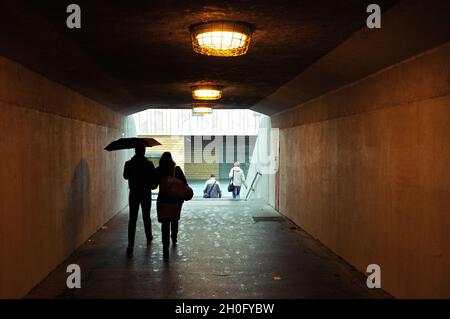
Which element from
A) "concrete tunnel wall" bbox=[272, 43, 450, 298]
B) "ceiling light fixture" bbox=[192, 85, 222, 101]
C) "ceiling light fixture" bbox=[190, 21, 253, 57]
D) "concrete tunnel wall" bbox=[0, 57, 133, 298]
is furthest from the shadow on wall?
"concrete tunnel wall" bbox=[272, 43, 450, 298]

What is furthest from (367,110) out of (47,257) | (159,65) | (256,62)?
(47,257)

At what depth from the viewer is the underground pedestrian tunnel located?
4391 mm

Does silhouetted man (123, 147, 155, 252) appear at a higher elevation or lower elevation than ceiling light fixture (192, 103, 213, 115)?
lower

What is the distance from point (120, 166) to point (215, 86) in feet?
17.7

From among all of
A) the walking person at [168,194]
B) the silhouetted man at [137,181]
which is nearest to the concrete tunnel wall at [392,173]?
the walking person at [168,194]

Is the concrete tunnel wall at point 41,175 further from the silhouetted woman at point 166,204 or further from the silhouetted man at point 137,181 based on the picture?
the silhouetted woman at point 166,204

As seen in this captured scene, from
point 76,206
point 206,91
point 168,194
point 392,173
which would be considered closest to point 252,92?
point 206,91

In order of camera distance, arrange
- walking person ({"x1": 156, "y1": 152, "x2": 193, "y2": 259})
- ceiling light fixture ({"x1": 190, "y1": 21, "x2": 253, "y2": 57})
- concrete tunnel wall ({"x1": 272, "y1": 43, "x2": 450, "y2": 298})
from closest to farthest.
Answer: ceiling light fixture ({"x1": 190, "y1": 21, "x2": 253, "y2": 57}) < concrete tunnel wall ({"x1": 272, "y1": 43, "x2": 450, "y2": 298}) < walking person ({"x1": 156, "y1": 152, "x2": 193, "y2": 259})

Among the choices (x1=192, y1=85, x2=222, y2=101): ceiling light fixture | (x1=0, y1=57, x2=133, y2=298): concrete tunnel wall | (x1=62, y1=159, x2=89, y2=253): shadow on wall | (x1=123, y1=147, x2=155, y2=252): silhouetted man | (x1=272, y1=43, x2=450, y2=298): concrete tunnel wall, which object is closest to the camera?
(x1=272, y1=43, x2=450, y2=298): concrete tunnel wall

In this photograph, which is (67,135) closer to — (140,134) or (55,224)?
(55,224)

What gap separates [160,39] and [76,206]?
4.15m

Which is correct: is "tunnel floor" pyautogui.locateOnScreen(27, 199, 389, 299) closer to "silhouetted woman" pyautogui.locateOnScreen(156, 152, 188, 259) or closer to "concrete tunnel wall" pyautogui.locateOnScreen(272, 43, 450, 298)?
"silhouetted woman" pyautogui.locateOnScreen(156, 152, 188, 259)

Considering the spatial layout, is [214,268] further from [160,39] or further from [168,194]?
[160,39]

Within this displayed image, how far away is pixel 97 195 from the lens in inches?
404
